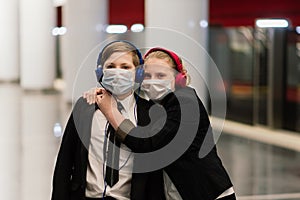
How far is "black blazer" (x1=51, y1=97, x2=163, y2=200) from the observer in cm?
274

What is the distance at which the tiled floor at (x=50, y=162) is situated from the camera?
268 inches

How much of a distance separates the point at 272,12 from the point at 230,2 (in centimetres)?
99

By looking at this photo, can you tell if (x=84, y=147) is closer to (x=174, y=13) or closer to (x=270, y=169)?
(x=270, y=169)

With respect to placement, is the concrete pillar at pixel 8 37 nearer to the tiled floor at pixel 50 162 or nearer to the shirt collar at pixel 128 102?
the tiled floor at pixel 50 162

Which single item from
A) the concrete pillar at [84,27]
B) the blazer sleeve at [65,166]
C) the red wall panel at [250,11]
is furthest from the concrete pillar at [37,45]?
A: the blazer sleeve at [65,166]

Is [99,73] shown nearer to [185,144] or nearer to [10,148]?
[185,144]

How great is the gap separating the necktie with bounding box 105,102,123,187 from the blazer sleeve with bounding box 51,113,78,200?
0.20 metres

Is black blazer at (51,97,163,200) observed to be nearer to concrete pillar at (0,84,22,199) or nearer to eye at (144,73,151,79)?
eye at (144,73,151,79)

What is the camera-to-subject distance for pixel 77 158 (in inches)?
110

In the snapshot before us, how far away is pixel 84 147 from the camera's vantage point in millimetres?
2766

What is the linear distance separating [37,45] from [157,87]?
63.1 feet

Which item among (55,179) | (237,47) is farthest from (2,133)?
(55,179)

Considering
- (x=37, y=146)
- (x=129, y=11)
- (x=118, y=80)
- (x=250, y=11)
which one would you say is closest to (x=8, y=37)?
(x=129, y=11)

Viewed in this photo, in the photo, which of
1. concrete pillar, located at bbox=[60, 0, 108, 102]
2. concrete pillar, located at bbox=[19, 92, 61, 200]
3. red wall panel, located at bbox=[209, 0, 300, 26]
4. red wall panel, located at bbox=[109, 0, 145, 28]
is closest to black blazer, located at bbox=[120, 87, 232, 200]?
concrete pillar, located at bbox=[19, 92, 61, 200]
